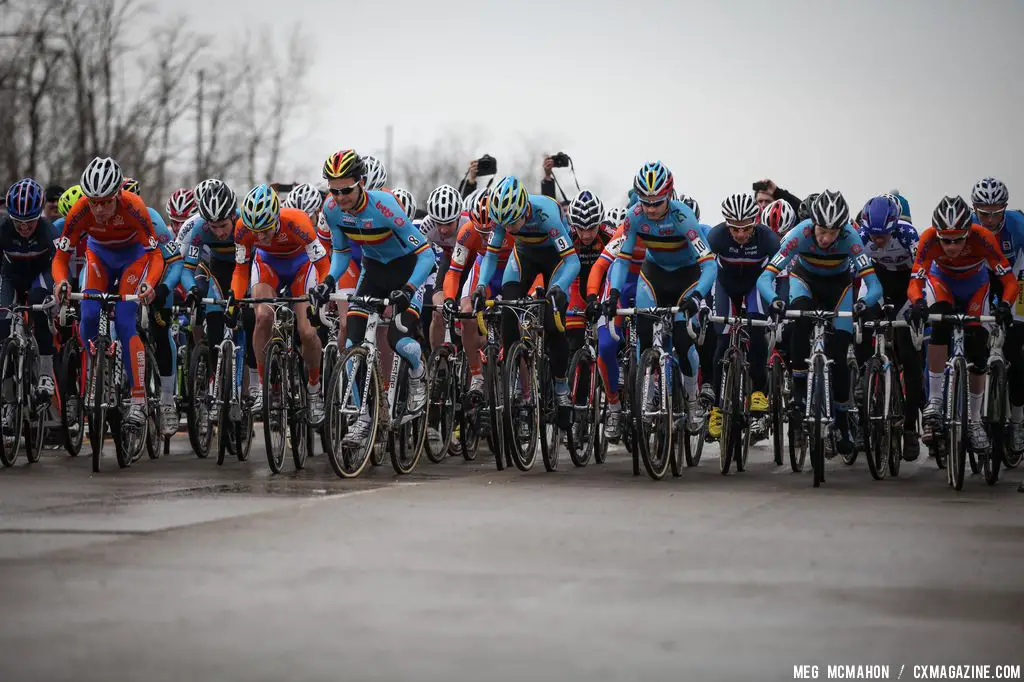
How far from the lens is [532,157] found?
291 ft

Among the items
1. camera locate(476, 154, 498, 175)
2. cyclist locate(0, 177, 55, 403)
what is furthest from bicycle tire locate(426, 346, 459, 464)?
camera locate(476, 154, 498, 175)

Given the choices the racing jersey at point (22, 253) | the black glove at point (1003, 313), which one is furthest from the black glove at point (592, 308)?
the racing jersey at point (22, 253)

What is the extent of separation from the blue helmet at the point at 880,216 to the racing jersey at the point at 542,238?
288 centimetres

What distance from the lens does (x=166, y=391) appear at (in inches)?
560

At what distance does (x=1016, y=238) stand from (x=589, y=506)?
226 inches

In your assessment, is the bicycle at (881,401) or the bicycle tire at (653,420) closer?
the bicycle tire at (653,420)

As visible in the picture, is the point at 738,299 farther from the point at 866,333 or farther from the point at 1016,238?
the point at 1016,238

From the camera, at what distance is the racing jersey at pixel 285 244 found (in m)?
13.9

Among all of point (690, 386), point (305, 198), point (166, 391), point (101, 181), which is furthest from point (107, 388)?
point (305, 198)

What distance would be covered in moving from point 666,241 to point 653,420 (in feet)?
6.79

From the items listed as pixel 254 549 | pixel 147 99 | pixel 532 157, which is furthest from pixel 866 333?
pixel 532 157

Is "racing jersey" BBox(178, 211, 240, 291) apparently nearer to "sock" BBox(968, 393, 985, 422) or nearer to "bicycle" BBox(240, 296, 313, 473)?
"bicycle" BBox(240, 296, 313, 473)

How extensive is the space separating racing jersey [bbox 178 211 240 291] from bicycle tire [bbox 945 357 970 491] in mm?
6425

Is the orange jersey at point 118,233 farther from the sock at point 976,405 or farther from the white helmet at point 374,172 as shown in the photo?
the sock at point 976,405
